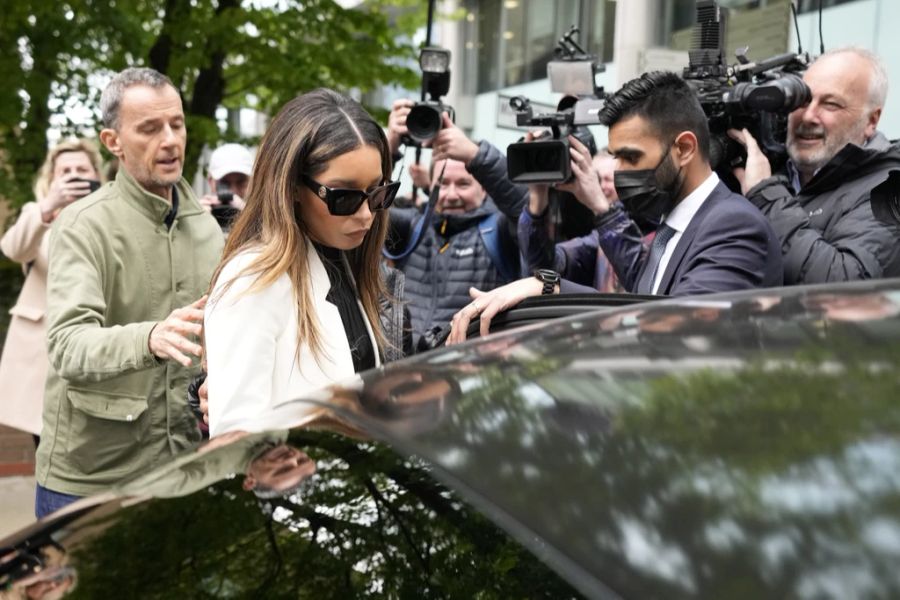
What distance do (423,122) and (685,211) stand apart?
1200mm

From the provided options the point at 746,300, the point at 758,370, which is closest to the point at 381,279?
the point at 746,300

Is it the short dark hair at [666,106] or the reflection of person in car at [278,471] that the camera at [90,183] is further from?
the reflection of person in car at [278,471]

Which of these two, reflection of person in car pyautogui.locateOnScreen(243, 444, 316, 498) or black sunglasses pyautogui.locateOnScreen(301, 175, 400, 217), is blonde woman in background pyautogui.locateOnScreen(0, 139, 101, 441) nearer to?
black sunglasses pyautogui.locateOnScreen(301, 175, 400, 217)

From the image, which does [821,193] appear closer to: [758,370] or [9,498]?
[758,370]

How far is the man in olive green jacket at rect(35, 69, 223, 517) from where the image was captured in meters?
3.38

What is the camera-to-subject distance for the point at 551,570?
3.65ft

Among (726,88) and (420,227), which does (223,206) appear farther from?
(726,88)

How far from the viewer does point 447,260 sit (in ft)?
16.6

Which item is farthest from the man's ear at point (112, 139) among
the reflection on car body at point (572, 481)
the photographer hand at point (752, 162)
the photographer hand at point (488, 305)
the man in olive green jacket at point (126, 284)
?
the reflection on car body at point (572, 481)

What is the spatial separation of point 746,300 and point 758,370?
12.4 inches

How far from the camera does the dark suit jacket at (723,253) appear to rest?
304 cm

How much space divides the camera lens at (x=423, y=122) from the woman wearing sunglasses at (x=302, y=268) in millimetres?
1280

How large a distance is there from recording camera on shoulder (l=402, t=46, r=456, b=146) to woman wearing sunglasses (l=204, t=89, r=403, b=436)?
130 cm

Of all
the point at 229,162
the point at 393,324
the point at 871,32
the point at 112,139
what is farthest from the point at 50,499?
the point at 871,32
